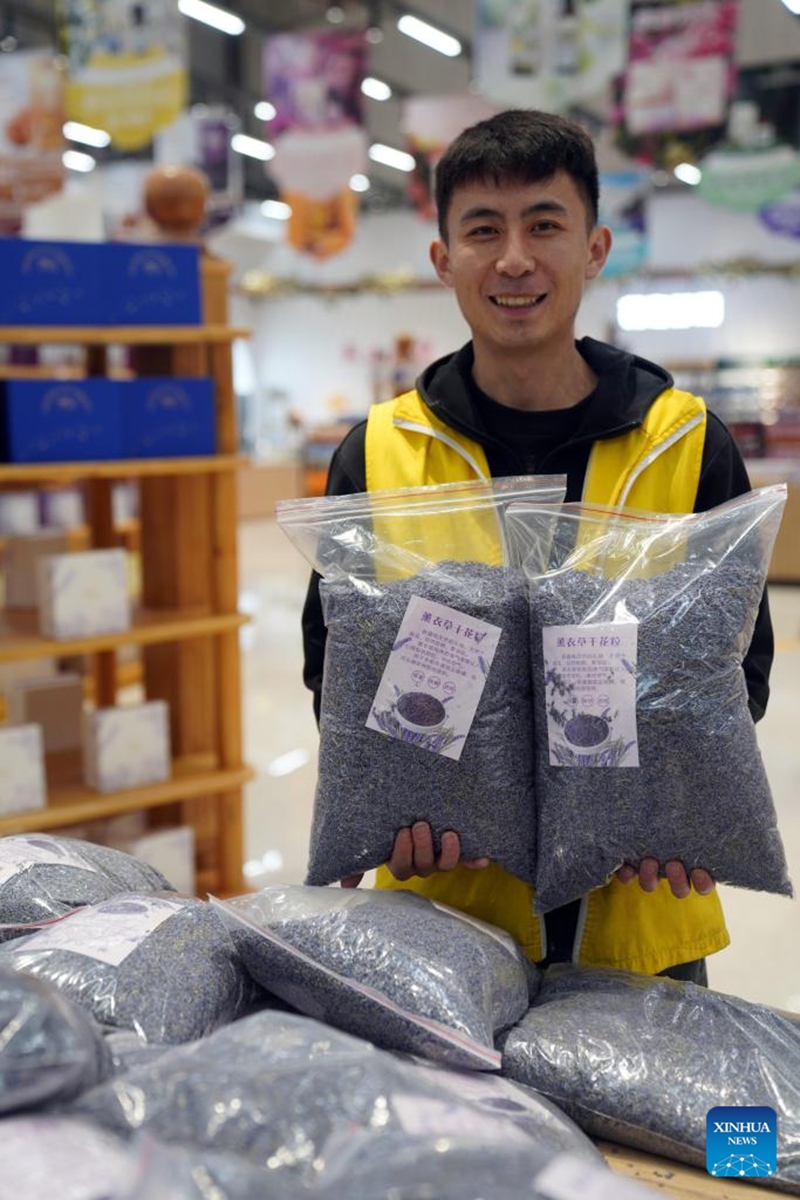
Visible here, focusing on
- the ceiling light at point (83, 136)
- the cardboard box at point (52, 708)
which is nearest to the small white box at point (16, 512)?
the cardboard box at point (52, 708)

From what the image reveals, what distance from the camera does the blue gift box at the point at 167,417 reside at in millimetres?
3084

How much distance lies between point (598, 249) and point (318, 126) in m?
6.73

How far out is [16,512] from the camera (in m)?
5.05

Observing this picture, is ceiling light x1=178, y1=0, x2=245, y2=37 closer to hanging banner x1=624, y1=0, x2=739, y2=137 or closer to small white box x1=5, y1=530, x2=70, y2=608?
hanging banner x1=624, y1=0, x2=739, y2=137

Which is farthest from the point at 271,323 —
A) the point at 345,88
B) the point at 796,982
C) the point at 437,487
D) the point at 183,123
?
the point at 437,487

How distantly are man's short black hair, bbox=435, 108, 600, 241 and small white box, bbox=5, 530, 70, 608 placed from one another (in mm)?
2168

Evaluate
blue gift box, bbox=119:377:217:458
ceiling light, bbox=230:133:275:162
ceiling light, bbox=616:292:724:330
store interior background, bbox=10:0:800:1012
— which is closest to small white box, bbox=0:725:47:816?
blue gift box, bbox=119:377:217:458

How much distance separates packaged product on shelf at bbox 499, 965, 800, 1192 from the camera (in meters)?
0.94

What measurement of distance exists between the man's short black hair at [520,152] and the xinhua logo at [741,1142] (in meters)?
1.05

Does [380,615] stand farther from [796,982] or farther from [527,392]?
[796,982]

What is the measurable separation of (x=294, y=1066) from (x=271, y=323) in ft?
69.1

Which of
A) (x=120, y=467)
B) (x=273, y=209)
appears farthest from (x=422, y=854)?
(x=273, y=209)

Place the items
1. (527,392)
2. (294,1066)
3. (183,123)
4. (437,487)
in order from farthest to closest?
1. (183,123)
2. (527,392)
3. (437,487)
4. (294,1066)

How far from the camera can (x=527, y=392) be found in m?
1.56
